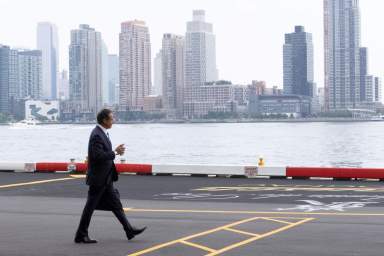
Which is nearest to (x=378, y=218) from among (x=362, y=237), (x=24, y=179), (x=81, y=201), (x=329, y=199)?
(x=362, y=237)

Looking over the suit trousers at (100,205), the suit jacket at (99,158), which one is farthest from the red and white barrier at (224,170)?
the suit jacket at (99,158)

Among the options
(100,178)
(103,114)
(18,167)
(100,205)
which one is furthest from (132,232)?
(18,167)

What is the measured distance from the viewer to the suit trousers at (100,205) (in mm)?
11812

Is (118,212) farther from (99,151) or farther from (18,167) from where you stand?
(18,167)

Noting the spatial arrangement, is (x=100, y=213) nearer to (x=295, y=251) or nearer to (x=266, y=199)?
(x=266, y=199)

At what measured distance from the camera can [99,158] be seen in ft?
38.3

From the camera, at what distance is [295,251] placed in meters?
10.9

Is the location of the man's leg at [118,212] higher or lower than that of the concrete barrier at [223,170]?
higher

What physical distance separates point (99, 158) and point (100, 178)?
0.33m

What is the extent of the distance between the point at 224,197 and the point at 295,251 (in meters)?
8.48

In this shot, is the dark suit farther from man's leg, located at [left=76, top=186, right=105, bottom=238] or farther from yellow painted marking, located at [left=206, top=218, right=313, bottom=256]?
yellow painted marking, located at [left=206, top=218, right=313, bottom=256]

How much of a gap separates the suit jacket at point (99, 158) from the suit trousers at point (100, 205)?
13cm

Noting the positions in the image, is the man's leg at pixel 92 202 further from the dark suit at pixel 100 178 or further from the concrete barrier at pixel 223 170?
the concrete barrier at pixel 223 170

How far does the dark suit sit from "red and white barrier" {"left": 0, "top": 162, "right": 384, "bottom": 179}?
1485 cm
